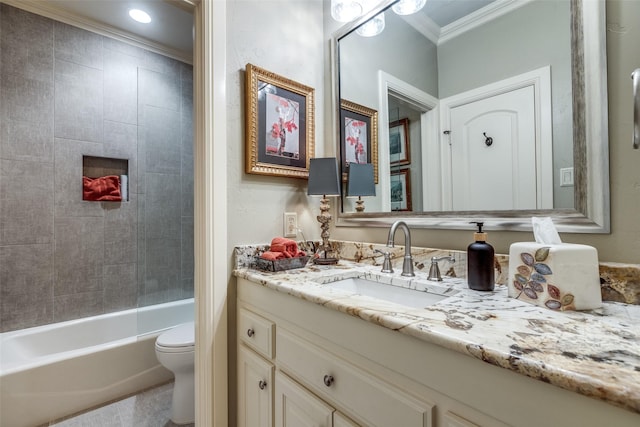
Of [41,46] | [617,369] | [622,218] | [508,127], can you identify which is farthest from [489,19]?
[41,46]

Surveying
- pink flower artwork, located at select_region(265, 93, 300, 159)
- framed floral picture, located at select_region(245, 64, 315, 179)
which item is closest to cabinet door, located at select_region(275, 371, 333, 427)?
framed floral picture, located at select_region(245, 64, 315, 179)

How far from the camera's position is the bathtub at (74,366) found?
1549mm

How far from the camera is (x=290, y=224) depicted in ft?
4.77

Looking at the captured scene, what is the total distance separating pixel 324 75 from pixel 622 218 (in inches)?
55.8

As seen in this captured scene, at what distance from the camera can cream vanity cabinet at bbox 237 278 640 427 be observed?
0.46 metres

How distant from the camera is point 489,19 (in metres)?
1.03

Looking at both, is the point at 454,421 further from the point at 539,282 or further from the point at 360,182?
the point at 360,182

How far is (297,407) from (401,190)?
3.07 feet

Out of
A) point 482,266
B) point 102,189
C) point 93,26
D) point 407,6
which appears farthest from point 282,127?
point 93,26

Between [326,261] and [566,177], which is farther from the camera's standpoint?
[326,261]

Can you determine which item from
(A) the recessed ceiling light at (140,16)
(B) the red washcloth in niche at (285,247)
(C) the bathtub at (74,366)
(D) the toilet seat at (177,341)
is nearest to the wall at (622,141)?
(B) the red washcloth in niche at (285,247)

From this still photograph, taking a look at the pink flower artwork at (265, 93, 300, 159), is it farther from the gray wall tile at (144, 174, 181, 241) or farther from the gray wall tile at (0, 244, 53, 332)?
the gray wall tile at (0, 244, 53, 332)

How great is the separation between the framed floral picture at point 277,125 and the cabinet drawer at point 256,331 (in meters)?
Answer: 0.63

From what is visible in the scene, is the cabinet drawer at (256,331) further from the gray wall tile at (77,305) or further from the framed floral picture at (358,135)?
the gray wall tile at (77,305)
